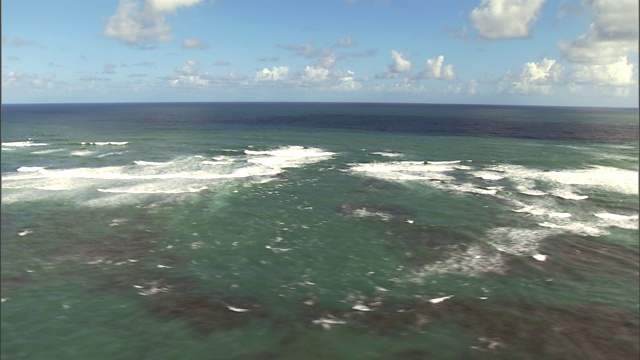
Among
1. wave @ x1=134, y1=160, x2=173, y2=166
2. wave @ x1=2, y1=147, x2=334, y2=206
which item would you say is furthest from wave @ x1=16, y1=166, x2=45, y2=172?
wave @ x1=134, y1=160, x2=173, y2=166

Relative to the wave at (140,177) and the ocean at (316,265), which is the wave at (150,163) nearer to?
the wave at (140,177)

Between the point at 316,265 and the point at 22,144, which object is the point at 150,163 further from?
the point at 316,265

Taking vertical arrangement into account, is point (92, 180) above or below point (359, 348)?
above

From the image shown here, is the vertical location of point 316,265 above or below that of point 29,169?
below

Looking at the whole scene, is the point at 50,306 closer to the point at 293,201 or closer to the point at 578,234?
the point at 293,201

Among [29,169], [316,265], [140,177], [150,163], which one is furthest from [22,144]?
[316,265]

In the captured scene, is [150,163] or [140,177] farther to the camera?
[150,163]

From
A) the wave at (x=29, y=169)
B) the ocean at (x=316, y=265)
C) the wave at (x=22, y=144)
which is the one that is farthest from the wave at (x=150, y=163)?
the wave at (x=22, y=144)

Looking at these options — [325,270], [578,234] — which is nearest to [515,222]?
[578,234]

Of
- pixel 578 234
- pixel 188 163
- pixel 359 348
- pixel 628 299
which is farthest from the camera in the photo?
pixel 188 163
